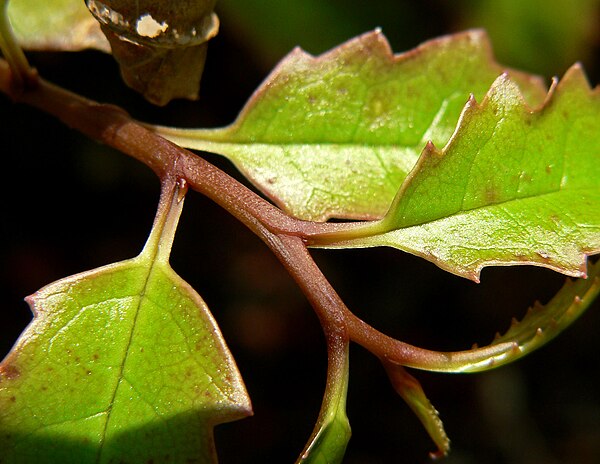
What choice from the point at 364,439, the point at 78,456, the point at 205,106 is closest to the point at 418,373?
the point at 364,439

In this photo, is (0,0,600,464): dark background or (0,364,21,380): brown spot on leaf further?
(0,0,600,464): dark background

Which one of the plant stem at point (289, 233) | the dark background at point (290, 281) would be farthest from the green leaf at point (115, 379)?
the dark background at point (290, 281)

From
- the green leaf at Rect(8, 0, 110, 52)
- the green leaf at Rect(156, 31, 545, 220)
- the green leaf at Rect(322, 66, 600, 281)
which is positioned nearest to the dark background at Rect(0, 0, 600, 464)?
the green leaf at Rect(8, 0, 110, 52)

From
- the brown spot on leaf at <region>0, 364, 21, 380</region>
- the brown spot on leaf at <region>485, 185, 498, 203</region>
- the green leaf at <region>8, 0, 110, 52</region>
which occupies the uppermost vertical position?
the brown spot on leaf at <region>485, 185, 498, 203</region>

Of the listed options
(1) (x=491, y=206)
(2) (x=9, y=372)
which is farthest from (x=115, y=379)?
(1) (x=491, y=206)

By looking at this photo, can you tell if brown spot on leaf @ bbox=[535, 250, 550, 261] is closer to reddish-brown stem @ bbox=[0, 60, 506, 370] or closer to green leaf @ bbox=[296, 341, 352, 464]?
reddish-brown stem @ bbox=[0, 60, 506, 370]

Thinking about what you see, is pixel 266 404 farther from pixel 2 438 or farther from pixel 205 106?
pixel 2 438

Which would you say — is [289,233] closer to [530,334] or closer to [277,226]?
[277,226]

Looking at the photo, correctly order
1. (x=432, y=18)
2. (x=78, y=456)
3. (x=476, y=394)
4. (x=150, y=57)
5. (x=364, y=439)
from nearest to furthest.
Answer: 1. (x=78, y=456)
2. (x=150, y=57)
3. (x=432, y=18)
4. (x=364, y=439)
5. (x=476, y=394)
